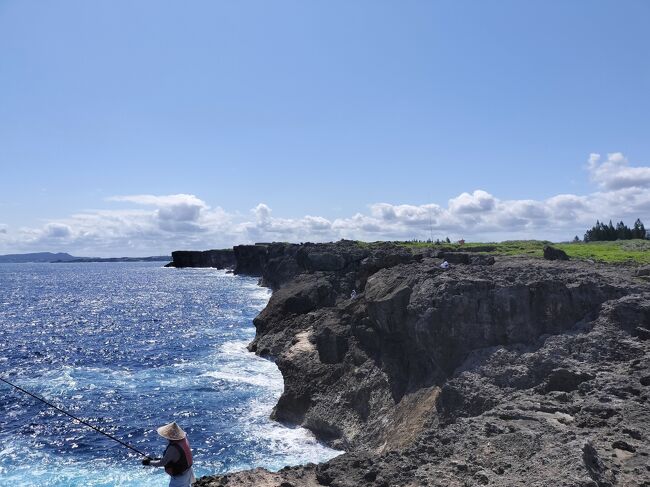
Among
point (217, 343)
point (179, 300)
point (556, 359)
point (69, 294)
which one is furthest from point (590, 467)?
point (69, 294)

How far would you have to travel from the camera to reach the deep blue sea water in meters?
26.7

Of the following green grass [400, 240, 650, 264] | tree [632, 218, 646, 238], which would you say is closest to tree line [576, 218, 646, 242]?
tree [632, 218, 646, 238]

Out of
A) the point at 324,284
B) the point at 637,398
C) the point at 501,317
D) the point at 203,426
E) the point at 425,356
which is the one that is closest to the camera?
the point at 637,398

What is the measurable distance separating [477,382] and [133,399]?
2803 centimetres

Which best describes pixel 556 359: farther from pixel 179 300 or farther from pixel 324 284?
pixel 179 300

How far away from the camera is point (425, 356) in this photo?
27.2 meters

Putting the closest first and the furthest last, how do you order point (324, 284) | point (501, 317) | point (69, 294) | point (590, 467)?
point (590, 467) < point (501, 317) < point (324, 284) < point (69, 294)

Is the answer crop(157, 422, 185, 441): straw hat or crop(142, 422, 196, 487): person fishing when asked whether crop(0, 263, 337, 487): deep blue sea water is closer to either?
crop(142, 422, 196, 487): person fishing

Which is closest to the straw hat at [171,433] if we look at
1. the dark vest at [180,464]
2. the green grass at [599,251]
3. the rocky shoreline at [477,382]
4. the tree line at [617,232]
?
the dark vest at [180,464]

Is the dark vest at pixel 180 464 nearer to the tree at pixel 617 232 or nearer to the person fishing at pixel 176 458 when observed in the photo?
the person fishing at pixel 176 458

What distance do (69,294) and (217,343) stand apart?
305 ft

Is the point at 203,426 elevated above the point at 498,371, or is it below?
below

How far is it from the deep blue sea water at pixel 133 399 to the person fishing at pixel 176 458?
41.5 ft

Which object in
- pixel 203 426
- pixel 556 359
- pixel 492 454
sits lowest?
pixel 203 426
